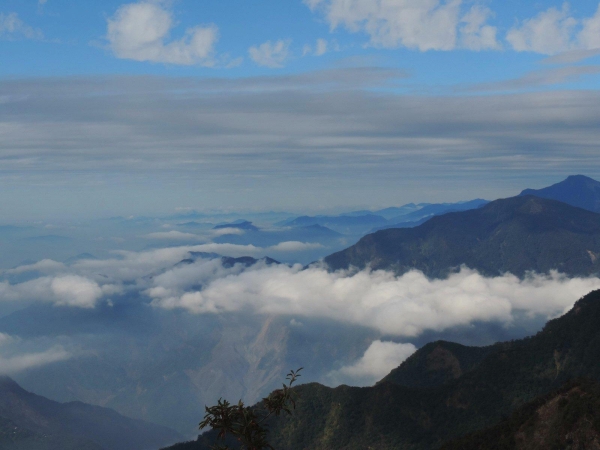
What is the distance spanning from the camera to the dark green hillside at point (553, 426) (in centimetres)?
9338

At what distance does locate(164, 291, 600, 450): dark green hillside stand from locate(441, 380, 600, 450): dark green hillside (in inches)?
2015

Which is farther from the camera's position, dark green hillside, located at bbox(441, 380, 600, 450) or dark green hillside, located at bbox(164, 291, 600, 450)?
dark green hillside, located at bbox(164, 291, 600, 450)

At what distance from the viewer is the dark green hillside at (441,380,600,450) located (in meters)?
93.4

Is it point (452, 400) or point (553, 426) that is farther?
point (452, 400)

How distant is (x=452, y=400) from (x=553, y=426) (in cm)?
7761

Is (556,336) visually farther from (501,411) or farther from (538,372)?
(501,411)

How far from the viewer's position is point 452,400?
575 ft

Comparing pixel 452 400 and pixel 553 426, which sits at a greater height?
pixel 553 426

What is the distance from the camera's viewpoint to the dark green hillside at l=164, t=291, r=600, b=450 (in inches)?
6590

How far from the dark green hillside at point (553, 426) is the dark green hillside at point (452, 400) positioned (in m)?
51.2

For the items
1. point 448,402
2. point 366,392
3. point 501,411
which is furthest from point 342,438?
point 501,411

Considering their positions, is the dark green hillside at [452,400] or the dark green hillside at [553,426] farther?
the dark green hillside at [452,400]

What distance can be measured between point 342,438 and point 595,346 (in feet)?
283

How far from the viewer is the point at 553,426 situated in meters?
100
